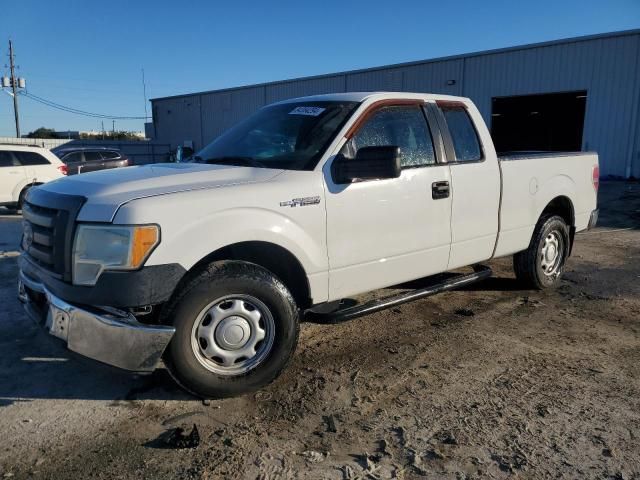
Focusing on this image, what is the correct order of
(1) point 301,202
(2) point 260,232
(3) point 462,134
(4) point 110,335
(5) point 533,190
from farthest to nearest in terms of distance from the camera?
(5) point 533,190 → (3) point 462,134 → (1) point 301,202 → (2) point 260,232 → (4) point 110,335

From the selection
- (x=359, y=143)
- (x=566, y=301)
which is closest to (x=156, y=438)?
(x=359, y=143)

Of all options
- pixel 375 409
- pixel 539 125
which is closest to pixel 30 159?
pixel 375 409

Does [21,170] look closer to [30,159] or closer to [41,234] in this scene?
[30,159]

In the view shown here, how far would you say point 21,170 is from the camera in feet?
43.9

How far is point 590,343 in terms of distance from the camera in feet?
14.4

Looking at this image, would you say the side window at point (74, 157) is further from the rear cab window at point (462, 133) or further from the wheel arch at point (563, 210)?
the wheel arch at point (563, 210)

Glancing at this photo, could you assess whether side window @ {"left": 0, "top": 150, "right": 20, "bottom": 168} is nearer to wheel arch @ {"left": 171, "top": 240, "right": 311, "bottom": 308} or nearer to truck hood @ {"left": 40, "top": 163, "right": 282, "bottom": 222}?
truck hood @ {"left": 40, "top": 163, "right": 282, "bottom": 222}

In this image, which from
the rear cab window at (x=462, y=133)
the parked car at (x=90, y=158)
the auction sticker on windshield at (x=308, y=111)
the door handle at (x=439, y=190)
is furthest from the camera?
the parked car at (x=90, y=158)

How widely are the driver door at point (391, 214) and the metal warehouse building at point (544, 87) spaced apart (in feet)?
56.8

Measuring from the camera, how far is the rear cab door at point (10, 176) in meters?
13.1

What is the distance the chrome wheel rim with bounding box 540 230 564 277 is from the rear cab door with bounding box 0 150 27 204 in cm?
1257

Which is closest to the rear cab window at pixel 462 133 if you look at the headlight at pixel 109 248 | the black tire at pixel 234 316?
the black tire at pixel 234 316

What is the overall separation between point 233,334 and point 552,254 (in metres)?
4.17

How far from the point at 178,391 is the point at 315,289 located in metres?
1.15
